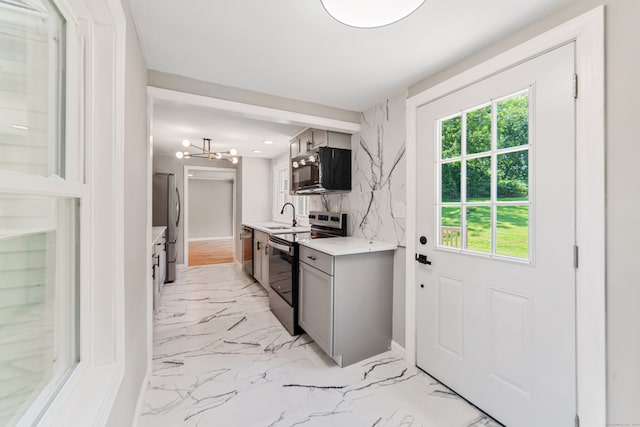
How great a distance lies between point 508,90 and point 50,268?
85.5 inches

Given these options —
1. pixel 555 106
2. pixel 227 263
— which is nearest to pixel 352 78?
pixel 555 106

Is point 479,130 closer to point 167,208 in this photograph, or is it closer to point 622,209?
point 622,209

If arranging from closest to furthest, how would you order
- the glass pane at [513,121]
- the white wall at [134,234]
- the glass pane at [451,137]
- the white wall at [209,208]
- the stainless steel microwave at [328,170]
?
the white wall at [134,234] < the glass pane at [513,121] < the glass pane at [451,137] < the stainless steel microwave at [328,170] < the white wall at [209,208]

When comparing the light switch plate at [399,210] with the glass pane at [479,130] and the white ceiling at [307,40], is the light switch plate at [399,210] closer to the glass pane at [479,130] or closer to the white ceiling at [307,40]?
the glass pane at [479,130]

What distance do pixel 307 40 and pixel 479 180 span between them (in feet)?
4.36

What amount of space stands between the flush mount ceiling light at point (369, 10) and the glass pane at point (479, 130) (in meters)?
0.88

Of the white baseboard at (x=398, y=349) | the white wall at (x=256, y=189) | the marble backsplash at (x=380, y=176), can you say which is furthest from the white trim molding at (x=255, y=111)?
the white wall at (x=256, y=189)

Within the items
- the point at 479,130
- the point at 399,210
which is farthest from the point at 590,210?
the point at 399,210

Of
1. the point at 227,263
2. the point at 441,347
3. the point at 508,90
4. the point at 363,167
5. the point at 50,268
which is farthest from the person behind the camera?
the point at 227,263

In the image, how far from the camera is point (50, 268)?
0.82 metres

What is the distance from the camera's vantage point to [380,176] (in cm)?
242

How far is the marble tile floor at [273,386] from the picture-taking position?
155 cm

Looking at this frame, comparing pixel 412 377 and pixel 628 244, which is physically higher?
pixel 628 244

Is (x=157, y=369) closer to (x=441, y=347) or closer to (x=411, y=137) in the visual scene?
(x=441, y=347)
